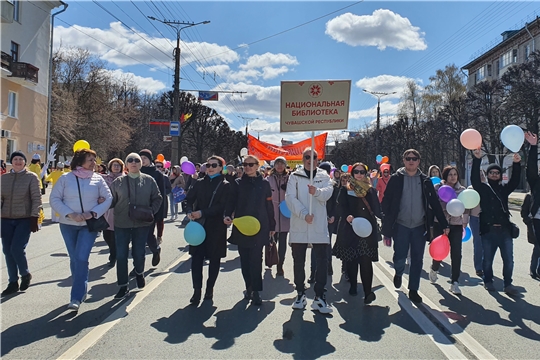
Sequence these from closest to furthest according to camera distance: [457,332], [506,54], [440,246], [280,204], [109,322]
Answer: [457,332] < [109,322] < [440,246] < [280,204] < [506,54]

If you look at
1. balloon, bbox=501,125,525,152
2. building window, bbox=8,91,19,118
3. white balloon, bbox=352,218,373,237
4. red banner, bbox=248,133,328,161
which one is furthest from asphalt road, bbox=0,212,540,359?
building window, bbox=8,91,19,118

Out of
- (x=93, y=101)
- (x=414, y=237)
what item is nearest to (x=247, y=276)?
(x=414, y=237)

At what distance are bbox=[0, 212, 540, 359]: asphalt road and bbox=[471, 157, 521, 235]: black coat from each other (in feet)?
3.43

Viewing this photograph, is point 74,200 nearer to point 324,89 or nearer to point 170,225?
point 324,89

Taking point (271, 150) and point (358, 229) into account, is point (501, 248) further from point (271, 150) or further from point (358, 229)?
point (271, 150)

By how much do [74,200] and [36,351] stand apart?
5.80 feet

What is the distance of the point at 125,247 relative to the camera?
19.0 feet

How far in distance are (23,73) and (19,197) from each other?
2768cm

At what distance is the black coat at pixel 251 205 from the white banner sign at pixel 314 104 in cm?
95

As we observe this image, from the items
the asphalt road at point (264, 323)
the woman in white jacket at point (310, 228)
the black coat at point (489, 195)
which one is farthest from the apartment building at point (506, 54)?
the woman in white jacket at point (310, 228)

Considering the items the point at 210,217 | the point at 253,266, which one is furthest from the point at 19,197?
the point at 253,266

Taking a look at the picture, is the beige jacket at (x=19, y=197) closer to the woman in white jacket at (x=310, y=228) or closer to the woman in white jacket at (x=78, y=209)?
the woman in white jacket at (x=78, y=209)

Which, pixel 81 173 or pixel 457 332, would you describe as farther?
pixel 81 173

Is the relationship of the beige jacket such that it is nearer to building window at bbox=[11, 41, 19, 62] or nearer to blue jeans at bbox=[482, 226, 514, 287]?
blue jeans at bbox=[482, 226, 514, 287]
